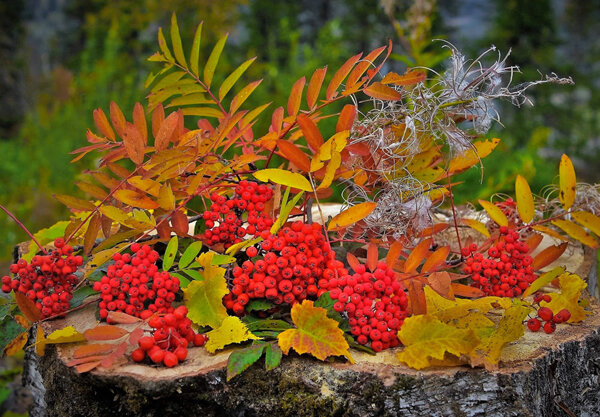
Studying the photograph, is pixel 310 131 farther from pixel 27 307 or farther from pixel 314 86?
pixel 27 307

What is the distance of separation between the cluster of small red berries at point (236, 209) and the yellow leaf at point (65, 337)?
277 mm

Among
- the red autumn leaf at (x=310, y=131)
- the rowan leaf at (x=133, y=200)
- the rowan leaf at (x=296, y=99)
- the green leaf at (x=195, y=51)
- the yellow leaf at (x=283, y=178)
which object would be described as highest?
the green leaf at (x=195, y=51)

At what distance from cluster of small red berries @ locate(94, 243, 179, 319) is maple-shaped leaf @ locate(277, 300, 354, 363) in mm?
224

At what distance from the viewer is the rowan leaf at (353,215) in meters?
0.94

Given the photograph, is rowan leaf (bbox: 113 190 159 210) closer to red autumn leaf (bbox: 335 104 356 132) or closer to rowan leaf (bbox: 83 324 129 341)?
rowan leaf (bbox: 83 324 129 341)

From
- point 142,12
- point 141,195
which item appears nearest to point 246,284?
point 141,195

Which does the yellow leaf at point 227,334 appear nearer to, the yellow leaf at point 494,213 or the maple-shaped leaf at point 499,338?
the maple-shaped leaf at point 499,338

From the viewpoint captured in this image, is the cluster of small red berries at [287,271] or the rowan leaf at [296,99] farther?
the rowan leaf at [296,99]

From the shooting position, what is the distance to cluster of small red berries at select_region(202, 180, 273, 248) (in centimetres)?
103

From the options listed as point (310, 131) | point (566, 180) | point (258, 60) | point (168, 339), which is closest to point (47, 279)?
point (168, 339)

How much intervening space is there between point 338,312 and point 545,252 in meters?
0.46

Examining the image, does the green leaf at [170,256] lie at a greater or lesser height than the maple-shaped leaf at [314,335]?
greater

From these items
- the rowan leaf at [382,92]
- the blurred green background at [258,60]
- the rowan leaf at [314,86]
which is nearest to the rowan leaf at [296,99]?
the rowan leaf at [314,86]

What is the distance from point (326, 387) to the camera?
821 millimetres
